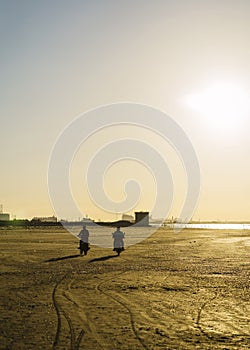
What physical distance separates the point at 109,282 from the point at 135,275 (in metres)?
3.10

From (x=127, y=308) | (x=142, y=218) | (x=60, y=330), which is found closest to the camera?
(x=60, y=330)

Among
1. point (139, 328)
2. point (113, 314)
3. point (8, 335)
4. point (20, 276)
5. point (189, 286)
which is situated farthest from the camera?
point (20, 276)

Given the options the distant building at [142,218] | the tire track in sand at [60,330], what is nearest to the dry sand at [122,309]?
the tire track in sand at [60,330]

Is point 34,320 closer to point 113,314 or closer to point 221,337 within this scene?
point 113,314

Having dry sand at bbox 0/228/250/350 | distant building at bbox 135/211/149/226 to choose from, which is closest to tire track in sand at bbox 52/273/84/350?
dry sand at bbox 0/228/250/350

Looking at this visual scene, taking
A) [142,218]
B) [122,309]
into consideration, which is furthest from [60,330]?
[142,218]

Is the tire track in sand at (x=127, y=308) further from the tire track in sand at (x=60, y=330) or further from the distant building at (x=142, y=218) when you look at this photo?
the distant building at (x=142, y=218)

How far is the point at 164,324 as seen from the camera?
12672 mm

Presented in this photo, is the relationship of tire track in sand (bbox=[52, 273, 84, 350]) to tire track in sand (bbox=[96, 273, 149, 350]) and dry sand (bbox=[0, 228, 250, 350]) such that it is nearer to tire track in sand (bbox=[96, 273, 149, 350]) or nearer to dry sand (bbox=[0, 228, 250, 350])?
dry sand (bbox=[0, 228, 250, 350])

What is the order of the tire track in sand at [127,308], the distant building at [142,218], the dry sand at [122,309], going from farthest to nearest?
1. the distant building at [142,218]
2. the dry sand at [122,309]
3. the tire track in sand at [127,308]

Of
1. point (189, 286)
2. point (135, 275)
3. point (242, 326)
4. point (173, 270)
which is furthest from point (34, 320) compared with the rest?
point (173, 270)

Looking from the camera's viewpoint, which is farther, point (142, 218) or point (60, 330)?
point (142, 218)

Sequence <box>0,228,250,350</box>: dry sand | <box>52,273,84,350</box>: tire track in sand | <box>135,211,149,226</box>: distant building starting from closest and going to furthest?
<box>52,273,84,350</box>: tire track in sand
<box>0,228,250,350</box>: dry sand
<box>135,211,149,226</box>: distant building

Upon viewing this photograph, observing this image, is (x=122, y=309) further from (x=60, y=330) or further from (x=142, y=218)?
(x=142, y=218)
